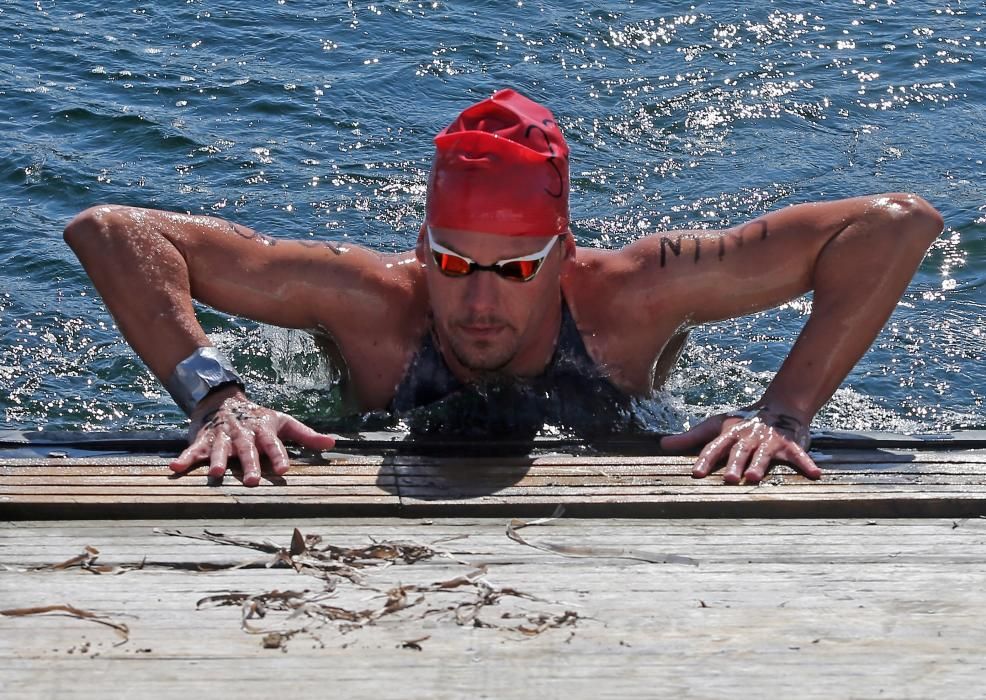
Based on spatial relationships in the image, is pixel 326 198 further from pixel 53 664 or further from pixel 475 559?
pixel 53 664

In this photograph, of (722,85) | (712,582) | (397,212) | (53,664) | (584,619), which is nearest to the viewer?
(53,664)

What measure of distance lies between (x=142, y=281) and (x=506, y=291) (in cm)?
113

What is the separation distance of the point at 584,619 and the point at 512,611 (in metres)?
0.15

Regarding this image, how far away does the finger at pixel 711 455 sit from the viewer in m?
3.89

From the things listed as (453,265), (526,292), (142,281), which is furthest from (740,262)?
(142,281)

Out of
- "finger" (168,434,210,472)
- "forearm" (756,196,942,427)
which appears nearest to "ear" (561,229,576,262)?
"forearm" (756,196,942,427)

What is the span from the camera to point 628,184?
324 inches

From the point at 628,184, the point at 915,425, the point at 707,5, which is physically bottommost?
the point at 915,425

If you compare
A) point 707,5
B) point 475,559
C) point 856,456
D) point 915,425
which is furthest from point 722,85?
point 475,559

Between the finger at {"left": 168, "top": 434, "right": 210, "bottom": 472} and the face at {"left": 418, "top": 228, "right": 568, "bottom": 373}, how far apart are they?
3.15 ft

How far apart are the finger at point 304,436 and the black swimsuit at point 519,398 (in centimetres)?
83

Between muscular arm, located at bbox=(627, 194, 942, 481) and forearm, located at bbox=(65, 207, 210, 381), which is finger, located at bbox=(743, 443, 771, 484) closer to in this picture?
muscular arm, located at bbox=(627, 194, 942, 481)

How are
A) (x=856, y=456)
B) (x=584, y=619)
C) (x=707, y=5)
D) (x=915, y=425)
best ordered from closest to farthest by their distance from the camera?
(x=584, y=619), (x=856, y=456), (x=915, y=425), (x=707, y=5)

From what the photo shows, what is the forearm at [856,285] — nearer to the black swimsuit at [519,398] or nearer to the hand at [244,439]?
the black swimsuit at [519,398]
